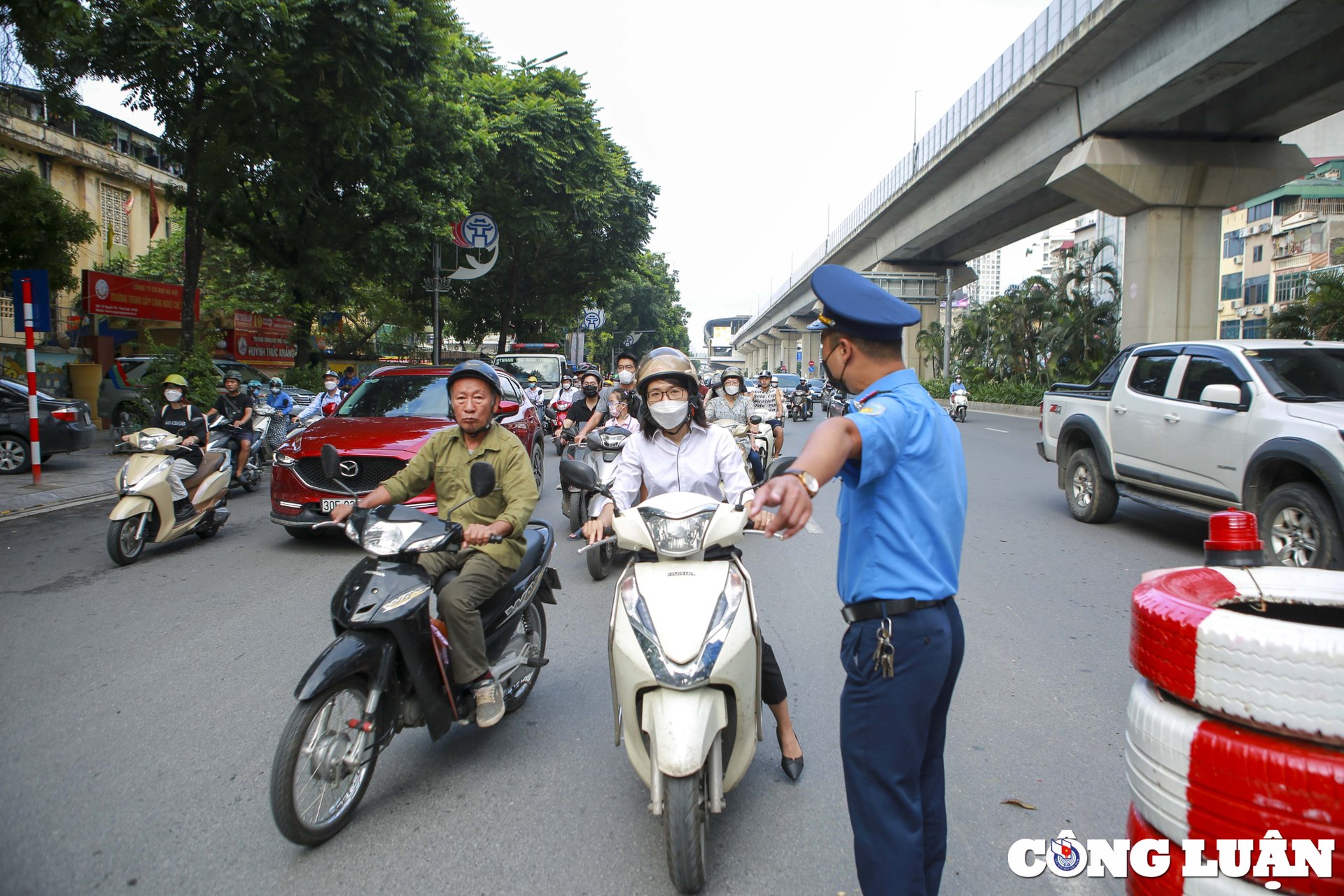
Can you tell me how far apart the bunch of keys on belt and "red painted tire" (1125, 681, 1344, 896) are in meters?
0.52

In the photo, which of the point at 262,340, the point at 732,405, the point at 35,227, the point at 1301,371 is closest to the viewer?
the point at 1301,371

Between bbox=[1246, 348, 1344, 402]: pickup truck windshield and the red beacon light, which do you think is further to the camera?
bbox=[1246, 348, 1344, 402]: pickup truck windshield

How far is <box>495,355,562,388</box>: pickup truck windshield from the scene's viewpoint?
23250mm

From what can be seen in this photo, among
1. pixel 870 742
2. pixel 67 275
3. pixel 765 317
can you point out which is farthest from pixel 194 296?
pixel 765 317

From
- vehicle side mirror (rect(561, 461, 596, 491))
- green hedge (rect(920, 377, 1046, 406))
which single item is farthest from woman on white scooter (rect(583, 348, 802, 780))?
green hedge (rect(920, 377, 1046, 406))

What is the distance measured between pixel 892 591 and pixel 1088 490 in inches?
324

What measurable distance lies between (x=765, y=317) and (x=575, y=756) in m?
84.8

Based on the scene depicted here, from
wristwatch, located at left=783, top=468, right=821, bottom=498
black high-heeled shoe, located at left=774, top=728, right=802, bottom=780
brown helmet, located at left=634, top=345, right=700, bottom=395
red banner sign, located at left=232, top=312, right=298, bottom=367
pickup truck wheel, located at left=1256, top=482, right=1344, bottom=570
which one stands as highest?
red banner sign, located at left=232, top=312, right=298, bottom=367

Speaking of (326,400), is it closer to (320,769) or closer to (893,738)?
(320,769)

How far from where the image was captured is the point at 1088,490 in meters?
9.41

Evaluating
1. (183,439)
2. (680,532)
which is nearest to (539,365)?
(183,439)

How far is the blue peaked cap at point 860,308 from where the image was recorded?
209 centimetres

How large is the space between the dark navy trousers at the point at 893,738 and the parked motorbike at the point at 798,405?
2927 cm

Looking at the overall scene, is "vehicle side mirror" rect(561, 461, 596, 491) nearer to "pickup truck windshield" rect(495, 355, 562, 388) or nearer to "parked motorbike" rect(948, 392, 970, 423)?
"pickup truck windshield" rect(495, 355, 562, 388)
